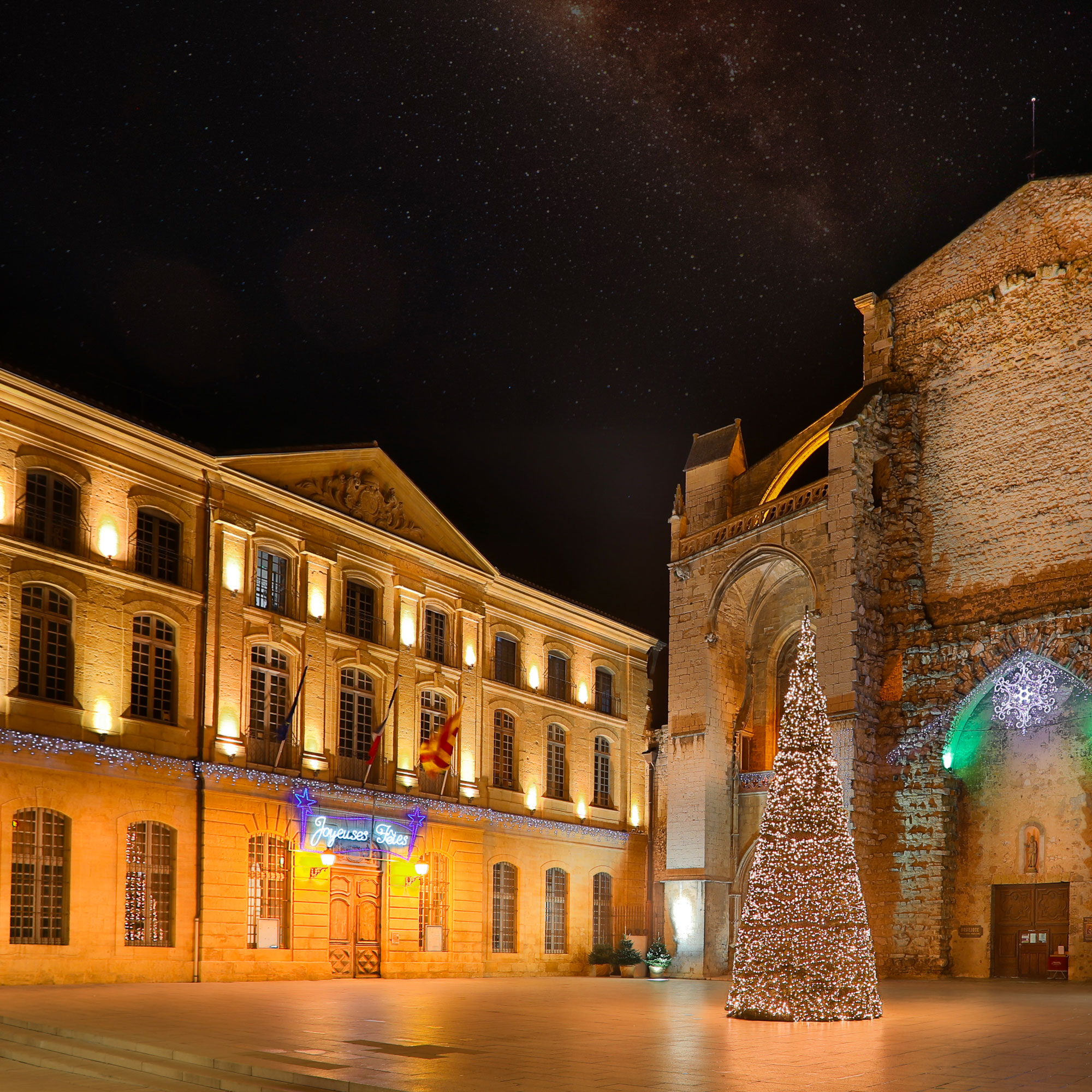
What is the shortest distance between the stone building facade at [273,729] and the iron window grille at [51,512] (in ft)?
0.14

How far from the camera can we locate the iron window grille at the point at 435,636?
113 ft

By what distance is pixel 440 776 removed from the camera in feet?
112

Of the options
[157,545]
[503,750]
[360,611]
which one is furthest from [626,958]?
[157,545]

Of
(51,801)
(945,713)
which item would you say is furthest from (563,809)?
(51,801)

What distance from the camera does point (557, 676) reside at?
1551 inches

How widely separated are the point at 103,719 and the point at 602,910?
1871 cm

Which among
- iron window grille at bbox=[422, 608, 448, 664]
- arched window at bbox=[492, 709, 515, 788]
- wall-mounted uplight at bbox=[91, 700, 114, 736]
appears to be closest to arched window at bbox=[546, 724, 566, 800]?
arched window at bbox=[492, 709, 515, 788]

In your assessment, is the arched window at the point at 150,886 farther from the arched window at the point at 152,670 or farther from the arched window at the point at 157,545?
the arched window at the point at 157,545

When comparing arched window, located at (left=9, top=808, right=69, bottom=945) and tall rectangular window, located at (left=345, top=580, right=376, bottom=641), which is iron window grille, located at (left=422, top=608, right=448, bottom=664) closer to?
tall rectangular window, located at (left=345, top=580, right=376, bottom=641)

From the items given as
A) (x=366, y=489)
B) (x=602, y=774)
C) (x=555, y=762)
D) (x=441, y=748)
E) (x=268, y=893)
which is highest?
(x=366, y=489)

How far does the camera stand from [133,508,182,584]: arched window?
89.3 ft

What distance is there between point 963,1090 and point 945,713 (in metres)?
19.1

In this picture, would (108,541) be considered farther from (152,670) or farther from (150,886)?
(150,886)

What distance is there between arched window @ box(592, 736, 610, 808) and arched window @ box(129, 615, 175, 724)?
16082mm
